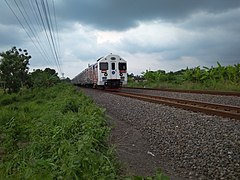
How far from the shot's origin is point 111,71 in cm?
2169

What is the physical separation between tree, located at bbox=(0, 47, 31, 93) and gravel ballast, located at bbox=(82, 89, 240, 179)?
Result: 148 ft

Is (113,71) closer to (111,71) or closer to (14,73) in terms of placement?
(111,71)

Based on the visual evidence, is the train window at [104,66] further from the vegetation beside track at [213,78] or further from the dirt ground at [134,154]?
the dirt ground at [134,154]

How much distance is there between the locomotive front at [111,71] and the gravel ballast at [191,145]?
1435 centimetres

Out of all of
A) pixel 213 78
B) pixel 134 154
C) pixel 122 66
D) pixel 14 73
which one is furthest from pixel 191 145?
pixel 14 73

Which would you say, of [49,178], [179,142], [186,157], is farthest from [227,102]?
[49,178]

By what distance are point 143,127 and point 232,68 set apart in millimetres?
14316

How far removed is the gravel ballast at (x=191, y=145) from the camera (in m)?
3.74

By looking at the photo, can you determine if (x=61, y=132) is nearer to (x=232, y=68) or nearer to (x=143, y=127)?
(x=143, y=127)

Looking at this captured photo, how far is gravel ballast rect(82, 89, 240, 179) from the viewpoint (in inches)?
147

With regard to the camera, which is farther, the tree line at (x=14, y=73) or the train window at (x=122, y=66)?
the tree line at (x=14, y=73)

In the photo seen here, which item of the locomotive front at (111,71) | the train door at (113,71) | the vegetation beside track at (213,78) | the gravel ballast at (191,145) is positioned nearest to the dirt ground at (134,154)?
the gravel ballast at (191,145)

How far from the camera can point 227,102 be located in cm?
1079

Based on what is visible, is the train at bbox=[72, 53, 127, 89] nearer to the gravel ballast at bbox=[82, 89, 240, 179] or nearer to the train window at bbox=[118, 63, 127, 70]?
the train window at bbox=[118, 63, 127, 70]
